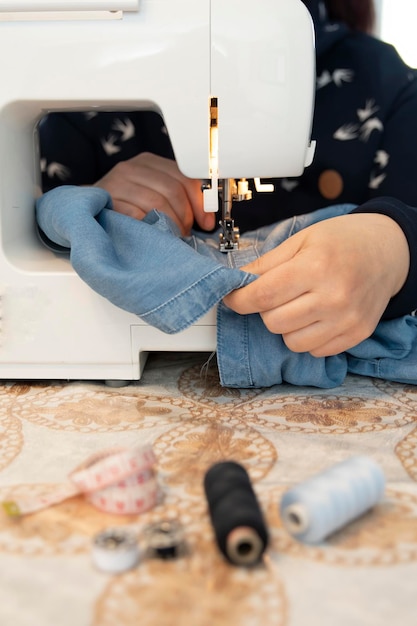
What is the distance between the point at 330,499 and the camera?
0.49 meters

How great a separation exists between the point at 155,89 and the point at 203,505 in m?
0.49

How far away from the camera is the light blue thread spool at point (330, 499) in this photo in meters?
0.48

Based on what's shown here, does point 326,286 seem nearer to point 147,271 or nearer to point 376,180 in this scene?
point 147,271

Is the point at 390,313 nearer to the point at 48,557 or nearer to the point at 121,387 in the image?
the point at 121,387

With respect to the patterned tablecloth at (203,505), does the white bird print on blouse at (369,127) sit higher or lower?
higher

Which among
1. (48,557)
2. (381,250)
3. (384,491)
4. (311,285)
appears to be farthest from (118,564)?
(381,250)

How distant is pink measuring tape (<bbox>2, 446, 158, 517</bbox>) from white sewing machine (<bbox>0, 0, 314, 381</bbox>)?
312 mm

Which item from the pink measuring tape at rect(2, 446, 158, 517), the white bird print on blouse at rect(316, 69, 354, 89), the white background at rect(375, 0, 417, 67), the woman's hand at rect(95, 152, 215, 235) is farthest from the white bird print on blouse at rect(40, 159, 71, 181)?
the white background at rect(375, 0, 417, 67)

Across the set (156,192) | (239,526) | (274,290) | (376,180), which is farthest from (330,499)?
(376,180)

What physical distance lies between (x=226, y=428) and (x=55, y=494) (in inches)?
8.5

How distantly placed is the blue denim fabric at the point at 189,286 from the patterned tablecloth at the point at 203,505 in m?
0.03

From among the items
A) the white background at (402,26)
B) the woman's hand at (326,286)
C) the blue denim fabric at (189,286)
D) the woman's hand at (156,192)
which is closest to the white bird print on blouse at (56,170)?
the woman's hand at (156,192)

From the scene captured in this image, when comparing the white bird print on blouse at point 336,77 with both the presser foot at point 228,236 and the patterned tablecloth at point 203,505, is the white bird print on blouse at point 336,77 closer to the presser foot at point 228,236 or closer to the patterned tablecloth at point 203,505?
the presser foot at point 228,236

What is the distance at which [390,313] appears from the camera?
0.86 metres
